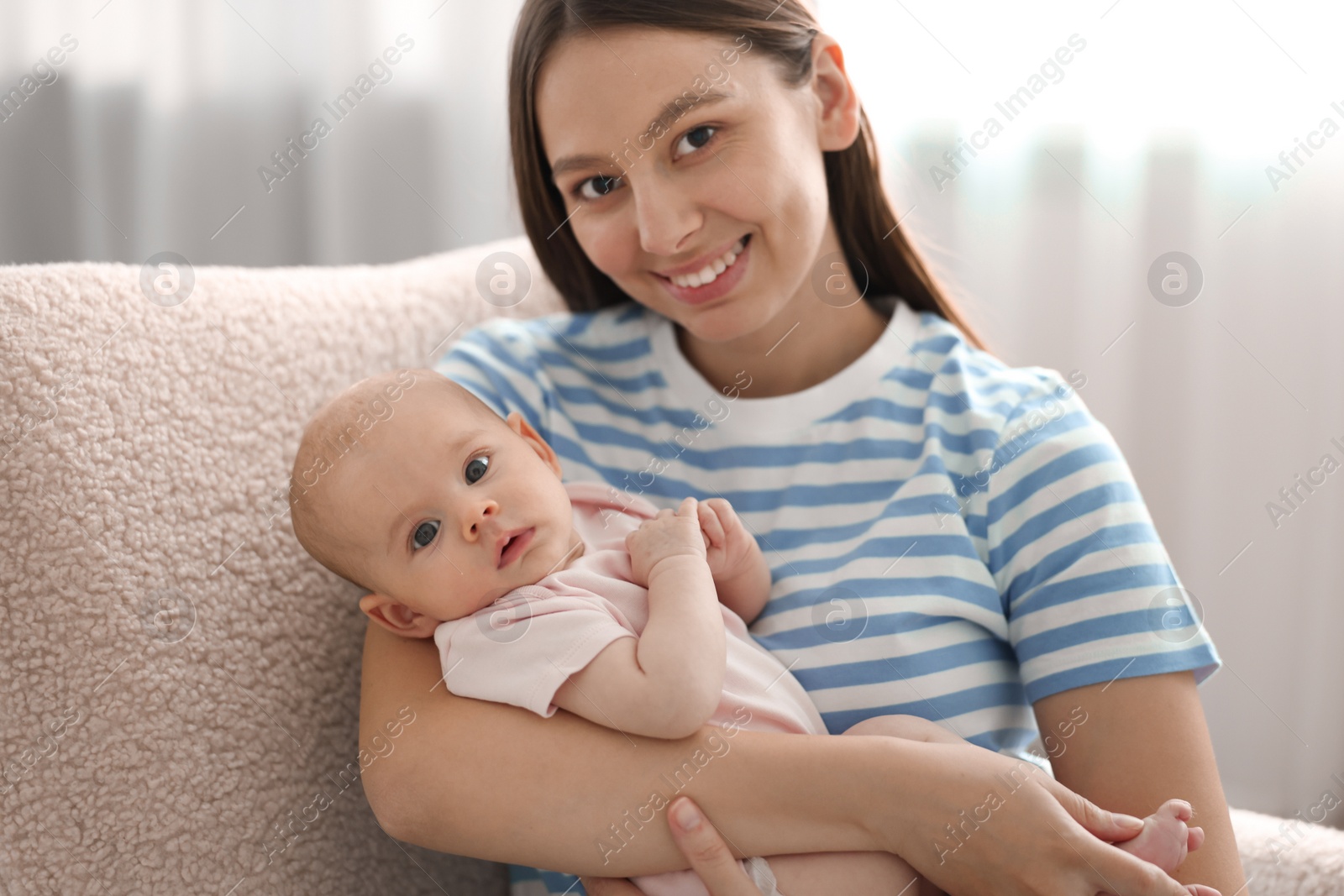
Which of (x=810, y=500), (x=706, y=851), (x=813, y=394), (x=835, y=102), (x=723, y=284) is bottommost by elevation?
(x=706, y=851)

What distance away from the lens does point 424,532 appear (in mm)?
969

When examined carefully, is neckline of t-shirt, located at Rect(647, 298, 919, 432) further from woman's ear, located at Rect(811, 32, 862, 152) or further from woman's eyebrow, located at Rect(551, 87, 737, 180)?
woman's eyebrow, located at Rect(551, 87, 737, 180)

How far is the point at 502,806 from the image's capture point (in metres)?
0.90

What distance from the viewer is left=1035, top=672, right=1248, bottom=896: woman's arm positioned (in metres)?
0.92

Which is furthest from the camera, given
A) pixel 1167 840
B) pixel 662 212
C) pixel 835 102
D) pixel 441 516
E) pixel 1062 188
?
pixel 1062 188

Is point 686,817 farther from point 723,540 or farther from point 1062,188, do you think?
point 1062,188

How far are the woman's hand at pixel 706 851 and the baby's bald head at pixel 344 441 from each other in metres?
0.39

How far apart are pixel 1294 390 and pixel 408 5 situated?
1.92 meters

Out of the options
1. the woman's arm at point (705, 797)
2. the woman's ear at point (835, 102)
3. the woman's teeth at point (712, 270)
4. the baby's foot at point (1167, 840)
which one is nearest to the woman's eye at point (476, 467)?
the woman's arm at point (705, 797)

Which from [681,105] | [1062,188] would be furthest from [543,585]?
[1062,188]

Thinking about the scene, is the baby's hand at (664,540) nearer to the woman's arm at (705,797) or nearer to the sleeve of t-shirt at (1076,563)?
the woman's arm at (705,797)

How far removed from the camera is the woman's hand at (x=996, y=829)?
2.77ft

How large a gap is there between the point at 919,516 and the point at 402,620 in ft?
1.88

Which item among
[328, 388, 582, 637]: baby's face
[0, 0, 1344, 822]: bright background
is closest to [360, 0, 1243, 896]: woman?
[328, 388, 582, 637]: baby's face
